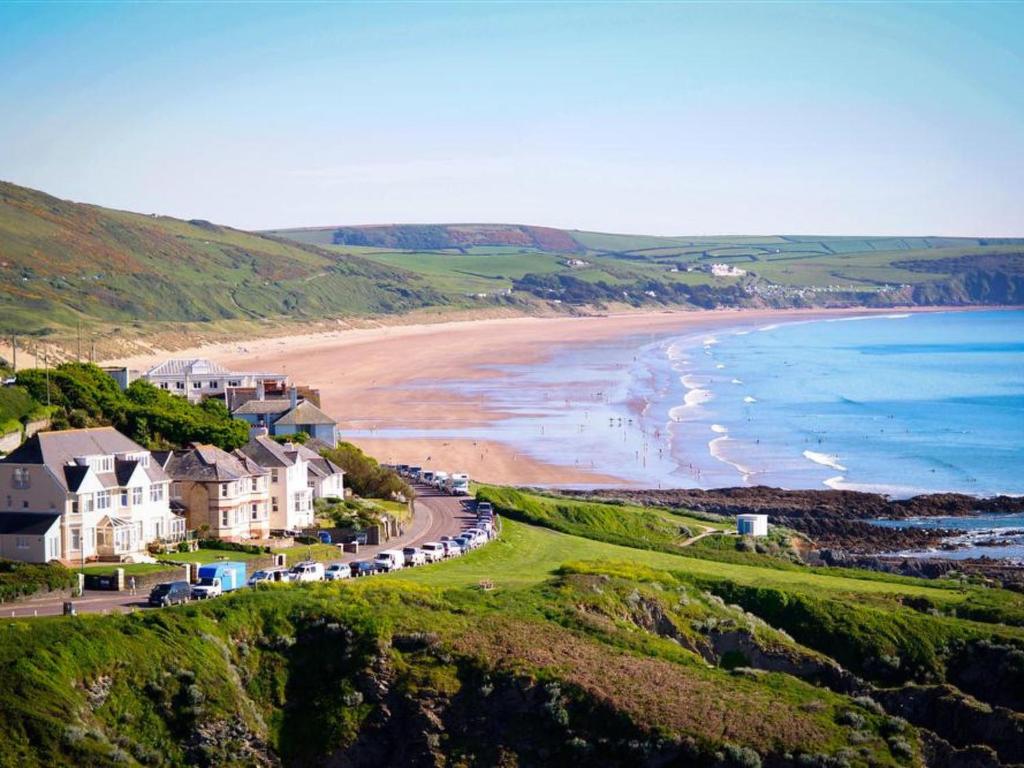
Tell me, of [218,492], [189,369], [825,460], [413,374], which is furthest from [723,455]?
[413,374]

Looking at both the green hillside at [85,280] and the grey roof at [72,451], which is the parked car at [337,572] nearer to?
the grey roof at [72,451]

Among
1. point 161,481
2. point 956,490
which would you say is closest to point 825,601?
point 161,481

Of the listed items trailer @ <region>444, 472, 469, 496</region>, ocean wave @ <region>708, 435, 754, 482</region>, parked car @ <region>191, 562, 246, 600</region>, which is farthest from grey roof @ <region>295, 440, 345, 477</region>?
ocean wave @ <region>708, 435, 754, 482</region>

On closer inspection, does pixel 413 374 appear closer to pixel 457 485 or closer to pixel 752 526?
pixel 457 485

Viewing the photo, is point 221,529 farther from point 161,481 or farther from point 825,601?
point 825,601

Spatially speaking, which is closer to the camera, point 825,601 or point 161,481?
point 825,601

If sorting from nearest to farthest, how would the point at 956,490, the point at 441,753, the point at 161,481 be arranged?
the point at 441,753, the point at 161,481, the point at 956,490
